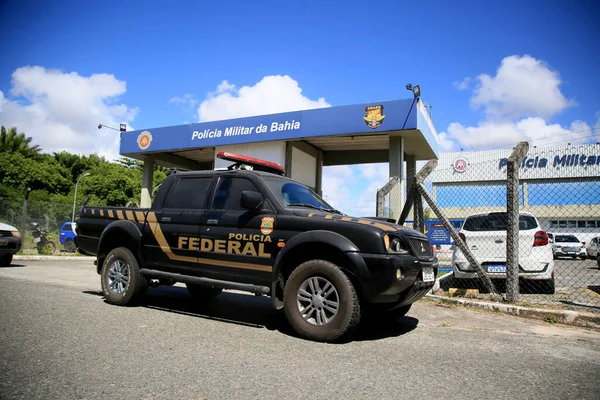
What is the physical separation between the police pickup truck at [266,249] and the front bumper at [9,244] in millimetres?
6301

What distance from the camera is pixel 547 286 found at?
7887mm

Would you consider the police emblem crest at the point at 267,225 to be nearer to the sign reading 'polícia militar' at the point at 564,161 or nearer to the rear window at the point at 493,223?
the rear window at the point at 493,223

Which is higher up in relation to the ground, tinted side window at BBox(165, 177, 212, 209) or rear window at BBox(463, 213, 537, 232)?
tinted side window at BBox(165, 177, 212, 209)

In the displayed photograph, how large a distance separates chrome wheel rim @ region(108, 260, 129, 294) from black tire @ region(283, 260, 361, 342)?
2670mm

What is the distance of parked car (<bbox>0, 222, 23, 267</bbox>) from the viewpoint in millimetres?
10828

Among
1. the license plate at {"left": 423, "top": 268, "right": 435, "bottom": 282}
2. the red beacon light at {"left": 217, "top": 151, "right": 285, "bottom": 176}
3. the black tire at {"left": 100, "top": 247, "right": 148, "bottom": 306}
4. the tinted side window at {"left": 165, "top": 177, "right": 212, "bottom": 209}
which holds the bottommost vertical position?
the black tire at {"left": 100, "top": 247, "right": 148, "bottom": 306}

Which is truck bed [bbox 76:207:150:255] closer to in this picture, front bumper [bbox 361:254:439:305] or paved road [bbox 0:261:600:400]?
paved road [bbox 0:261:600:400]

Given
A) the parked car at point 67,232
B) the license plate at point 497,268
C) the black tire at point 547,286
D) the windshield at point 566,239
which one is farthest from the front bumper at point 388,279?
the windshield at point 566,239

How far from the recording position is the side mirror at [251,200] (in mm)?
4625

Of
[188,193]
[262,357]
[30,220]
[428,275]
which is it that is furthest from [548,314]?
[30,220]

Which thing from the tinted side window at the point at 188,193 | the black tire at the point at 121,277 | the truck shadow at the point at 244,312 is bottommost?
the truck shadow at the point at 244,312

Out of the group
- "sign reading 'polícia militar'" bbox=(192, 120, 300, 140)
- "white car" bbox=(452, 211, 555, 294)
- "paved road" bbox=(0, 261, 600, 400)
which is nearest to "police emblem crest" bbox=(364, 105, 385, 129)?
"sign reading 'polícia militar'" bbox=(192, 120, 300, 140)

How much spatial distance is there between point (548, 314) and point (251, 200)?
455cm

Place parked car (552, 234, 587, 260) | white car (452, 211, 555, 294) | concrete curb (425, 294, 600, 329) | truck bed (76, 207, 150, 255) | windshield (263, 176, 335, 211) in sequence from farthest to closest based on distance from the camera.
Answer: parked car (552, 234, 587, 260) → white car (452, 211, 555, 294) → truck bed (76, 207, 150, 255) → concrete curb (425, 294, 600, 329) → windshield (263, 176, 335, 211)
